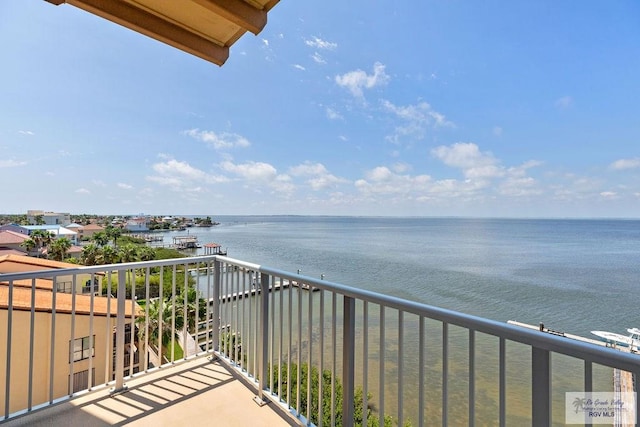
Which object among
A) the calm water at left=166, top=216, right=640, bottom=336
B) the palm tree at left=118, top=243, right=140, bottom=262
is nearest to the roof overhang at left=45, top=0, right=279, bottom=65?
the calm water at left=166, top=216, right=640, bottom=336

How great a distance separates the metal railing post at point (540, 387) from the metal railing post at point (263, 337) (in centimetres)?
161

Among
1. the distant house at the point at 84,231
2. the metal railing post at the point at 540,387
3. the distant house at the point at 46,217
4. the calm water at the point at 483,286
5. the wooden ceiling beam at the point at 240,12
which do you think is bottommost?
the calm water at the point at 483,286

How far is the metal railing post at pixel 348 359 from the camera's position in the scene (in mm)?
1544

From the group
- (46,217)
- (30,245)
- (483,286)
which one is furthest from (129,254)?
(483,286)

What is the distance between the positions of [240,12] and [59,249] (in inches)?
1051

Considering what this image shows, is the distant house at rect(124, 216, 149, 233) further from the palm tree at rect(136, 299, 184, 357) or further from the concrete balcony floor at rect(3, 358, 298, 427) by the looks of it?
the concrete balcony floor at rect(3, 358, 298, 427)

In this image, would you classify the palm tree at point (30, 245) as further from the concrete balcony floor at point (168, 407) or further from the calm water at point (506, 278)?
the concrete balcony floor at point (168, 407)

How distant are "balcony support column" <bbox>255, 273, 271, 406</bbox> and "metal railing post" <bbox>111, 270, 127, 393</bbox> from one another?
39.2 inches

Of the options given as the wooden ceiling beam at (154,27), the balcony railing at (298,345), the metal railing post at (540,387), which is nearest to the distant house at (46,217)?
the balcony railing at (298,345)

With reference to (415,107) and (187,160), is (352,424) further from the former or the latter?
(187,160)

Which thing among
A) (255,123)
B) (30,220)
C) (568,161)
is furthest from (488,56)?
(30,220)

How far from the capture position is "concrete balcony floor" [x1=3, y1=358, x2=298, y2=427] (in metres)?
1.85

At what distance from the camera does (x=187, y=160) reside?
3147 centimetres

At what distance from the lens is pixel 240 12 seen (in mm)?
1624
